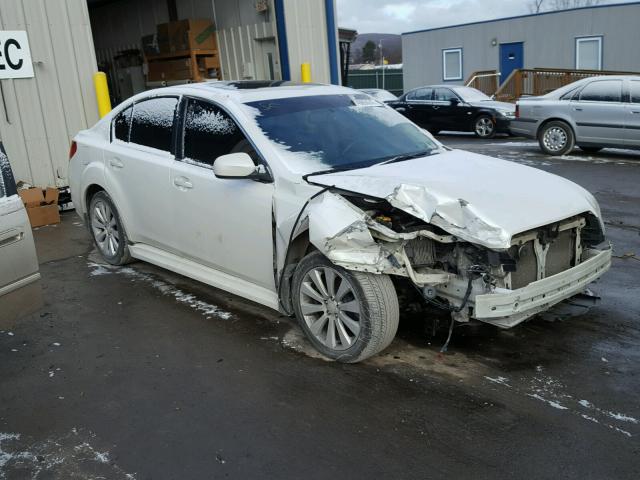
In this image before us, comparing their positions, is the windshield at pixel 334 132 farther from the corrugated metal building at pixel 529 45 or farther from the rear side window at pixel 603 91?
the corrugated metal building at pixel 529 45

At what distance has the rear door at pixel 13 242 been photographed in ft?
12.3

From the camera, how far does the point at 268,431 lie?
11.0 feet

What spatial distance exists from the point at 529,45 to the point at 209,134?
74.8 feet

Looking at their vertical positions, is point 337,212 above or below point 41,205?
above

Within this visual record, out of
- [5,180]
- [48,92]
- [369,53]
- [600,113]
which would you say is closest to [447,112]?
[600,113]

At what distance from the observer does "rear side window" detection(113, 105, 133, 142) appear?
5.77 metres

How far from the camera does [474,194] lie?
3.88 m

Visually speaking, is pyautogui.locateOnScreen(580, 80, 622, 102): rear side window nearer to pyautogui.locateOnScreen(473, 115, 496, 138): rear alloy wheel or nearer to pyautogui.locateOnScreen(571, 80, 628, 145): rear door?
pyautogui.locateOnScreen(571, 80, 628, 145): rear door

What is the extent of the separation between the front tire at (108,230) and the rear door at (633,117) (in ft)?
30.6

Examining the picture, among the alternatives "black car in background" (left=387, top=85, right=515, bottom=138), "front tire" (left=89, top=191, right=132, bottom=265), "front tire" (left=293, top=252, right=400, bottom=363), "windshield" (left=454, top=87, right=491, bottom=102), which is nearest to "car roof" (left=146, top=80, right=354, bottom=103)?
"front tire" (left=89, top=191, right=132, bottom=265)

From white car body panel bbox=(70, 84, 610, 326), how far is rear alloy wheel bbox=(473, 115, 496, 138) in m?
11.8

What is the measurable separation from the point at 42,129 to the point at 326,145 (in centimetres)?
594

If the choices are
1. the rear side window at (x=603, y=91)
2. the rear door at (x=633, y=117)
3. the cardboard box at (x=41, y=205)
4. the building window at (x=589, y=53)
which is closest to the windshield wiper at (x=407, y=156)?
the cardboard box at (x=41, y=205)

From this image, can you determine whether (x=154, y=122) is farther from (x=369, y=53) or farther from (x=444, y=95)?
(x=369, y=53)
